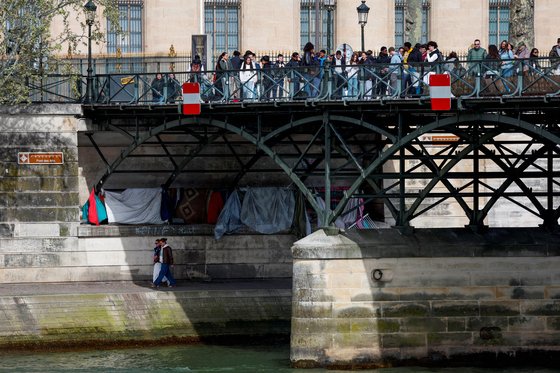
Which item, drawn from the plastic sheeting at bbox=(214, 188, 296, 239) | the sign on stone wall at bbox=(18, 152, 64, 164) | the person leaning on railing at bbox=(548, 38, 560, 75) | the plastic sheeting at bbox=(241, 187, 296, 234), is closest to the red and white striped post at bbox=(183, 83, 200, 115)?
the sign on stone wall at bbox=(18, 152, 64, 164)

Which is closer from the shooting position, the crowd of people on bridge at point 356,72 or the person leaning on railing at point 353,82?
the crowd of people on bridge at point 356,72

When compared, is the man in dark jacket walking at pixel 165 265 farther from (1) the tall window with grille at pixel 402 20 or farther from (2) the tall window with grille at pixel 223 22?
(1) the tall window with grille at pixel 402 20

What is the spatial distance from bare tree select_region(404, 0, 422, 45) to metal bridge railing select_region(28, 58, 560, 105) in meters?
8.76

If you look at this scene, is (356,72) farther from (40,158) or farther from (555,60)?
(40,158)

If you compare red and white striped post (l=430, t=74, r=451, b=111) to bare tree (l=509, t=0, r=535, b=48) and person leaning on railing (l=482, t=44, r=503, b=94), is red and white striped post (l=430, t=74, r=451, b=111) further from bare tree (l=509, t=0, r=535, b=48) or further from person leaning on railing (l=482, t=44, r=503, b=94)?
bare tree (l=509, t=0, r=535, b=48)

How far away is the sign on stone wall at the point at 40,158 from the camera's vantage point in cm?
5197

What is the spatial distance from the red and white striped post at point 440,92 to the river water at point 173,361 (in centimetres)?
631

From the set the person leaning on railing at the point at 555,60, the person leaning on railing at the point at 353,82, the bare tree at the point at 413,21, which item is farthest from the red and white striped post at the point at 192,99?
the bare tree at the point at 413,21

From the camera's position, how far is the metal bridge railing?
43.4 meters

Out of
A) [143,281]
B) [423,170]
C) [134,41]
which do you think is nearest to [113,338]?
[143,281]

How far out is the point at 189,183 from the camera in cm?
5528

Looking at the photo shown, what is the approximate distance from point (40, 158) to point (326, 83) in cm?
950

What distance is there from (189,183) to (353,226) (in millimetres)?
4945

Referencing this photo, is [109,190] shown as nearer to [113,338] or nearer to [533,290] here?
[113,338]
